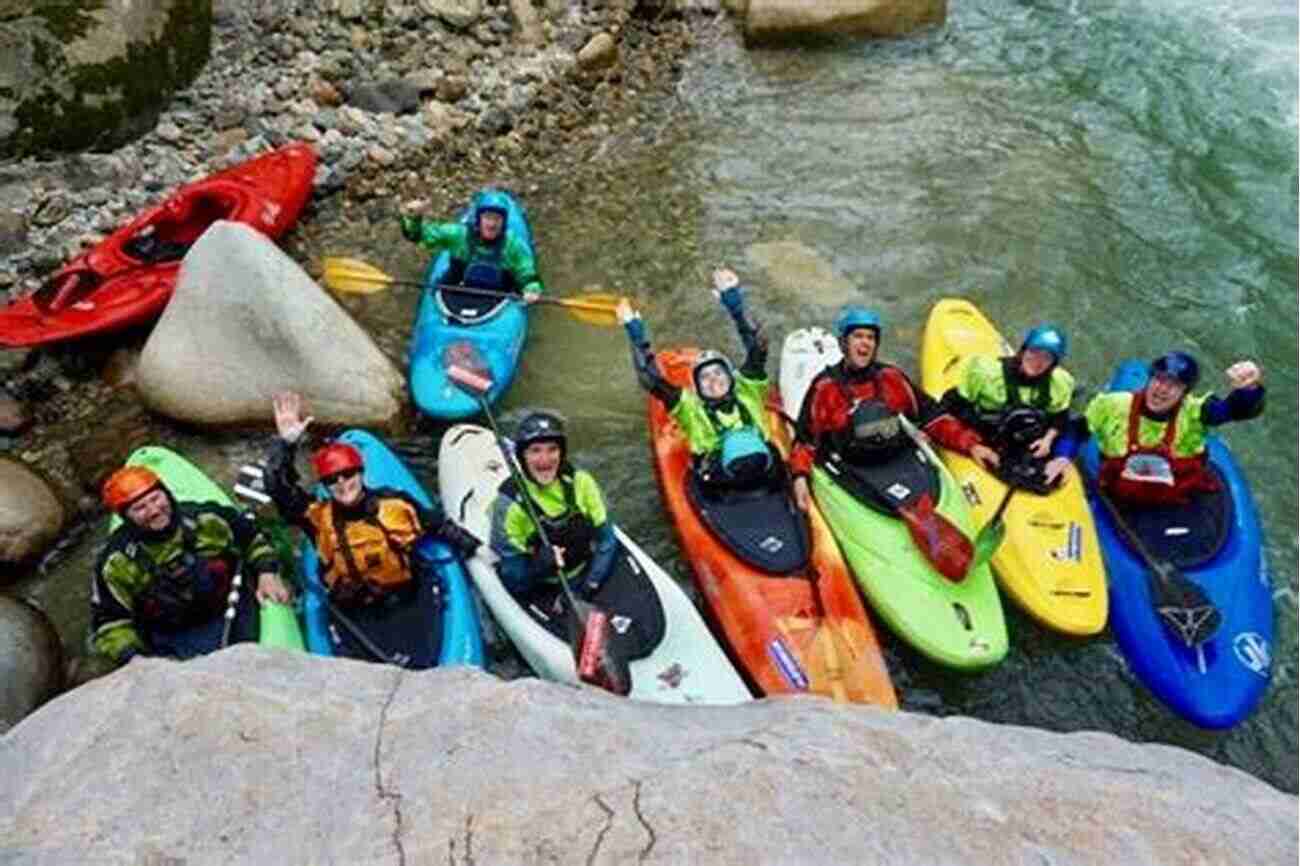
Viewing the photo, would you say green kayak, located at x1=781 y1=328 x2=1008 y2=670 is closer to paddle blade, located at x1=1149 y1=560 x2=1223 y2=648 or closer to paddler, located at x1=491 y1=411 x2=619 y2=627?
paddle blade, located at x1=1149 y1=560 x2=1223 y2=648

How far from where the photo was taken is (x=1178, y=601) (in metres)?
5.35

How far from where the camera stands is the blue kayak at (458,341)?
22.2 feet

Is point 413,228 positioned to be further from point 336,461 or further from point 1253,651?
point 1253,651

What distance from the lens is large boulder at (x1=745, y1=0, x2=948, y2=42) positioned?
1059cm

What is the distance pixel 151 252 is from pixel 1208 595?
6351 mm

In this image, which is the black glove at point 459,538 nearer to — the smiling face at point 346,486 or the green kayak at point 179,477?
the smiling face at point 346,486

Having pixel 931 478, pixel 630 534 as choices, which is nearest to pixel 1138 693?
pixel 931 478

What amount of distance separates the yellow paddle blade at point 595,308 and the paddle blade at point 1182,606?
132 inches

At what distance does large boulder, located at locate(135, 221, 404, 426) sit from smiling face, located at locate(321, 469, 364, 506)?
1.68m

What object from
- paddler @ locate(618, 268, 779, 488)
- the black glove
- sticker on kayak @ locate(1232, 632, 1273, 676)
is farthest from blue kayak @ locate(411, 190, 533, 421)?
sticker on kayak @ locate(1232, 632, 1273, 676)

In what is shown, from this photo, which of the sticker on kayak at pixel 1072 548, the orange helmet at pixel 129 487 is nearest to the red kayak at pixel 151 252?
the orange helmet at pixel 129 487

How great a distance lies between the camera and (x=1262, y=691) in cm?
525

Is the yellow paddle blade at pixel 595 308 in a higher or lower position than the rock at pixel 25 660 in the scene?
higher

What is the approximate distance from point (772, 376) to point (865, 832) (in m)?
5.22
